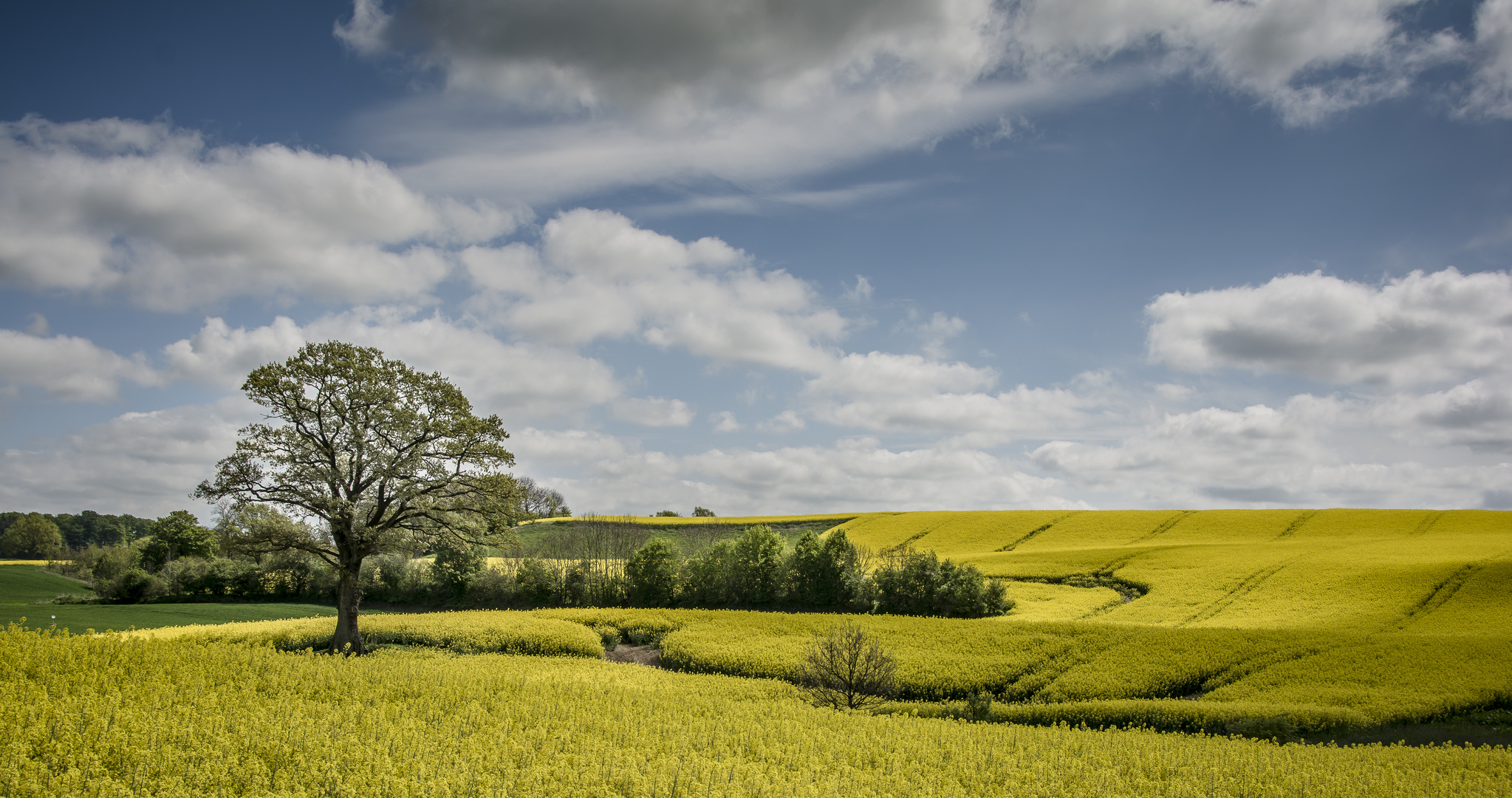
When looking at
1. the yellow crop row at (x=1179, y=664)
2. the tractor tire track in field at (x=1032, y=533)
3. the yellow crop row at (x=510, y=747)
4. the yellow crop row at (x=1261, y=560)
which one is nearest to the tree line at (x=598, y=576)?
the yellow crop row at (x=1261, y=560)

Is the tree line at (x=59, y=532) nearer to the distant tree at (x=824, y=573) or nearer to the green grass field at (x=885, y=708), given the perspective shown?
the green grass field at (x=885, y=708)

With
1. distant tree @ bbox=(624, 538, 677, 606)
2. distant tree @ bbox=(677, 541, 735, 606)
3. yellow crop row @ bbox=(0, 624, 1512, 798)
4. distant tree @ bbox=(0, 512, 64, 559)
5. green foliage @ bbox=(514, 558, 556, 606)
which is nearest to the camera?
yellow crop row @ bbox=(0, 624, 1512, 798)

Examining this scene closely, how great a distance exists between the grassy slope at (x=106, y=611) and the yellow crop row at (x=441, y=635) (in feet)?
33.6

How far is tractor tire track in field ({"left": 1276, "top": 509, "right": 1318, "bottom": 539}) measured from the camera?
57.6 meters

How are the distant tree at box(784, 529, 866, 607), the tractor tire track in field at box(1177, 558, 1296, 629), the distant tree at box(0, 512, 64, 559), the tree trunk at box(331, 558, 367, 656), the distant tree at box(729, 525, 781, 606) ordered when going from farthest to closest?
the distant tree at box(0, 512, 64, 559)
the distant tree at box(729, 525, 781, 606)
the distant tree at box(784, 529, 866, 607)
the tractor tire track in field at box(1177, 558, 1296, 629)
the tree trunk at box(331, 558, 367, 656)

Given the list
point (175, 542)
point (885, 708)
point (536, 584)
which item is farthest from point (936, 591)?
point (175, 542)

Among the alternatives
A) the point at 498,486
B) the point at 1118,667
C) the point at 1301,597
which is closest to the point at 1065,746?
the point at 1118,667

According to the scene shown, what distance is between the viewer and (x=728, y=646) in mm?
30781

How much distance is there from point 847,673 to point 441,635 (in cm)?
1966

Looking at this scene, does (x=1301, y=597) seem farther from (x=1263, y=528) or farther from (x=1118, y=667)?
(x=1263, y=528)

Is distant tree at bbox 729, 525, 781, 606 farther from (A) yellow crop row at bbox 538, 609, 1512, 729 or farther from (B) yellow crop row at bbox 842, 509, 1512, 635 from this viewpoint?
(B) yellow crop row at bbox 842, 509, 1512, 635

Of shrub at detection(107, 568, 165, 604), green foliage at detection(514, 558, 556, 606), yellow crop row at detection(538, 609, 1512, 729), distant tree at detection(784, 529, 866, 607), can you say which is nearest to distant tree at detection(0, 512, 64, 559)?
shrub at detection(107, 568, 165, 604)

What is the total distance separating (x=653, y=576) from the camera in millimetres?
50031

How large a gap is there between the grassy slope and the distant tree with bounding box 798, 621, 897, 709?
36654 mm
